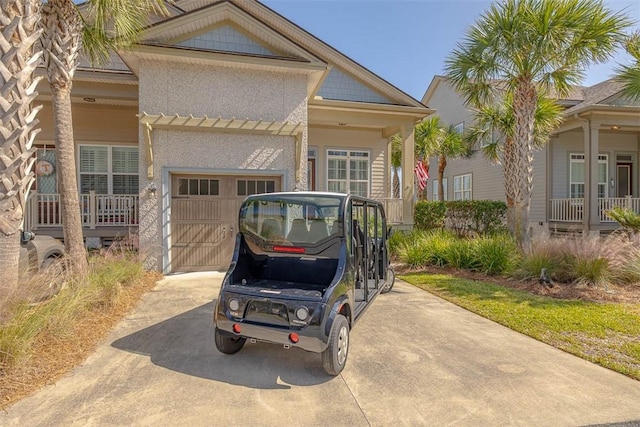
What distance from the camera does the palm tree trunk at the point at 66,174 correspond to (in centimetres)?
638

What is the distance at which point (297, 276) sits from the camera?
15.5 ft

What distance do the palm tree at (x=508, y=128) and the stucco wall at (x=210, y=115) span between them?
637 centimetres

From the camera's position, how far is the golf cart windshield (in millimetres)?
4336

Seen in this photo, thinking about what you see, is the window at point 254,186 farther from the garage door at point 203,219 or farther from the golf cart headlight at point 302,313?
the golf cart headlight at point 302,313

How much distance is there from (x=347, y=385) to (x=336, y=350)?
1.18 ft

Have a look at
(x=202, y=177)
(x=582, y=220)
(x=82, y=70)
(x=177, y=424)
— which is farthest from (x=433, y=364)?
(x=582, y=220)

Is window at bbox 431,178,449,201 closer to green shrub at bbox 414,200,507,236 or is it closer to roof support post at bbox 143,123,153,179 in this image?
green shrub at bbox 414,200,507,236

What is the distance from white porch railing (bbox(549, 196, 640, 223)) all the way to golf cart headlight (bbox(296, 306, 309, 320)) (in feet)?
47.8

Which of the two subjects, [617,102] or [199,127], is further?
[617,102]

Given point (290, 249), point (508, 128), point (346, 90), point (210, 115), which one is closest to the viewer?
point (290, 249)

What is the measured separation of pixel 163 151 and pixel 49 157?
6.01 metres

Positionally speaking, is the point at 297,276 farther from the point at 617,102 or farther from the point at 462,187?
the point at 462,187

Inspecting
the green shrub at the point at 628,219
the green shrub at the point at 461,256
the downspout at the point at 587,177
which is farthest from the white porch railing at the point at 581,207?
the green shrub at the point at 461,256

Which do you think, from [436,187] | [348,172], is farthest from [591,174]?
[436,187]
